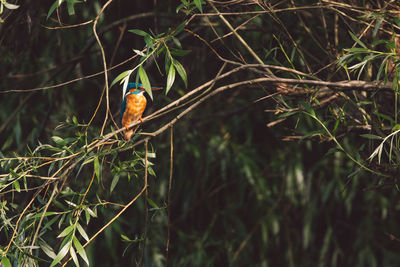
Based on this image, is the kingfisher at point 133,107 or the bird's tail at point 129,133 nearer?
the bird's tail at point 129,133

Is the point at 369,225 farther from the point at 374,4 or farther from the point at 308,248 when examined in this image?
the point at 374,4

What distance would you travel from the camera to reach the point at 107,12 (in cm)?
288

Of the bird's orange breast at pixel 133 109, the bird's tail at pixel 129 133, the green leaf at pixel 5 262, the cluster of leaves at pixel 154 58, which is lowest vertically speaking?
the green leaf at pixel 5 262

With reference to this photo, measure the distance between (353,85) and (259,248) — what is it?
Result: 7.00 ft

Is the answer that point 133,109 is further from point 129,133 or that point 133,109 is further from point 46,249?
point 46,249

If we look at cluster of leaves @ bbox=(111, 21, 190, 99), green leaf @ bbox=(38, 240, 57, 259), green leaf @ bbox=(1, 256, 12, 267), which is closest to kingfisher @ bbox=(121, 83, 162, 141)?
cluster of leaves @ bbox=(111, 21, 190, 99)

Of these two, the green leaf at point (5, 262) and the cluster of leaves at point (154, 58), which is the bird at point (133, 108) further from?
the green leaf at point (5, 262)

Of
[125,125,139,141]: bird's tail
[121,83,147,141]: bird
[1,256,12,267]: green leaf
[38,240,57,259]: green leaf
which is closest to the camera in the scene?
[1,256,12,267]: green leaf

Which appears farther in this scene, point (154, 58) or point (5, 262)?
point (154, 58)

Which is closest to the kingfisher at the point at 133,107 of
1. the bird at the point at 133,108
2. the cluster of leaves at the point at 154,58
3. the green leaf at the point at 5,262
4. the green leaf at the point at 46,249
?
the bird at the point at 133,108

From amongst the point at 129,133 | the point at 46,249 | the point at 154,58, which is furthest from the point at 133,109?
the point at 46,249

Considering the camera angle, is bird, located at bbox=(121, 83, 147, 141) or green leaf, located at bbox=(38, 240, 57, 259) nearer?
green leaf, located at bbox=(38, 240, 57, 259)

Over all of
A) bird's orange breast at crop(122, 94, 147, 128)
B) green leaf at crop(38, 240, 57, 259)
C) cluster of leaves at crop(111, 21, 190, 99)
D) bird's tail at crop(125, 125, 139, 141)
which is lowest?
green leaf at crop(38, 240, 57, 259)

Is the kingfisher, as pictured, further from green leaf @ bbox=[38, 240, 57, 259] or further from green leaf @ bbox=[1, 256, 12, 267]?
green leaf @ bbox=[1, 256, 12, 267]
